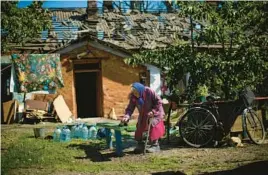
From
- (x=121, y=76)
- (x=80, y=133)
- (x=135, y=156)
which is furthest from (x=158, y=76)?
(x=135, y=156)

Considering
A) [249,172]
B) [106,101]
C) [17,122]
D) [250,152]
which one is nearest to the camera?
[249,172]

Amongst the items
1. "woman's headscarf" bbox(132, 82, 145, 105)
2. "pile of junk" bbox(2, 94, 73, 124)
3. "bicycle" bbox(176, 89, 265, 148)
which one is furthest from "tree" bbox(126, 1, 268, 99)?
"pile of junk" bbox(2, 94, 73, 124)

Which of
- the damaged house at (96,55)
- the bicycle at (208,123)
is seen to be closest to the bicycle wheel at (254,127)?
the bicycle at (208,123)

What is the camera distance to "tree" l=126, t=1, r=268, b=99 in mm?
9102

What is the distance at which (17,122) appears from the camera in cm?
1631

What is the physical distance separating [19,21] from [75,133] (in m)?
3.39

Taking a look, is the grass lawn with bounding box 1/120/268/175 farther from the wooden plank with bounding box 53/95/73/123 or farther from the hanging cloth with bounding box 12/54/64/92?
the hanging cloth with bounding box 12/54/64/92

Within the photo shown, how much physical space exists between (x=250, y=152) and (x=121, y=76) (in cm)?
1027

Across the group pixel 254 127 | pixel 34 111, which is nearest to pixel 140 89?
pixel 254 127

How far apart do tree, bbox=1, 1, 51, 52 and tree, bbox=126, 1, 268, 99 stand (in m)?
2.66

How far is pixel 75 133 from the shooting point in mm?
11047

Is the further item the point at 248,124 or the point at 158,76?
the point at 158,76

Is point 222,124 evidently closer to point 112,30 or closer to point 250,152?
point 250,152

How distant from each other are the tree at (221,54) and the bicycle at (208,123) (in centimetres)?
52
